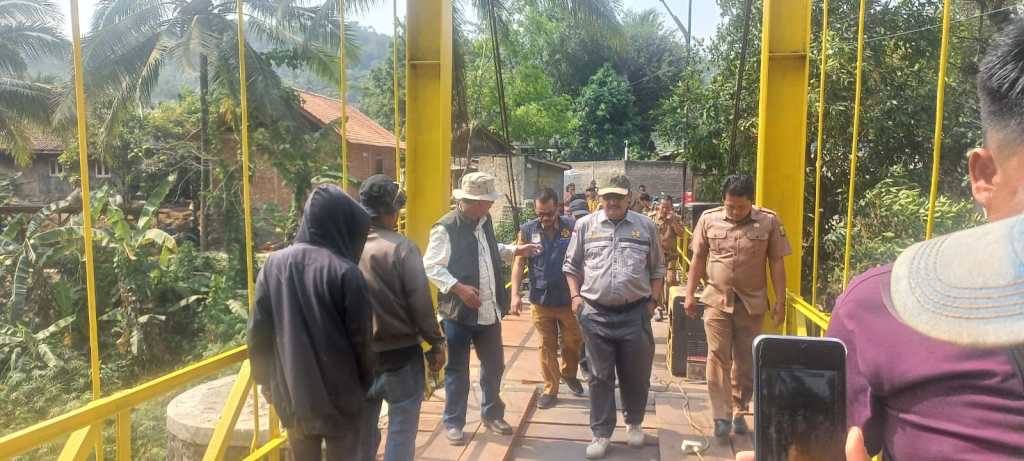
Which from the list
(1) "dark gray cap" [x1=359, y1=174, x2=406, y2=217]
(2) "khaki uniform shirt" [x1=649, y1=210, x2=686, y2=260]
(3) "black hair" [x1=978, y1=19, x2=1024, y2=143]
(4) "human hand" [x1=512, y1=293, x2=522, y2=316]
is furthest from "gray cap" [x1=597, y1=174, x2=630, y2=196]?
(2) "khaki uniform shirt" [x1=649, y1=210, x2=686, y2=260]

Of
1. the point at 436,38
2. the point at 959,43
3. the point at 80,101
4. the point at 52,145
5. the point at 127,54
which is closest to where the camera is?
the point at 80,101

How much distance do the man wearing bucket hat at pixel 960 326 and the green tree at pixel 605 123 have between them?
126 ft

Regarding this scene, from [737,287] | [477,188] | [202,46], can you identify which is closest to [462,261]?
[477,188]

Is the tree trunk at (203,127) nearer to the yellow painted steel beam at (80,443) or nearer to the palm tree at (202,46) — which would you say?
the palm tree at (202,46)

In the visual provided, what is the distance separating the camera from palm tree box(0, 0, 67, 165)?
17.6m

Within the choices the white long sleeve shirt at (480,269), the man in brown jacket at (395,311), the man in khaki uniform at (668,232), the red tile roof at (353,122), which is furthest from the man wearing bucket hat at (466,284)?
the red tile roof at (353,122)

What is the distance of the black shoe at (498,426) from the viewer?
4.29 metres

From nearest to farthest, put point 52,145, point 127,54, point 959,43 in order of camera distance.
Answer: point 959,43 < point 127,54 < point 52,145

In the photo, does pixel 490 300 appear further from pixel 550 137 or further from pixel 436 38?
pixel 550 137

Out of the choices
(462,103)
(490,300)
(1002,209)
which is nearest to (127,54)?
(462,103)

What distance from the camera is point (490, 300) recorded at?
4137mm

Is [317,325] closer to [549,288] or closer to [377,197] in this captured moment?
[377,197]

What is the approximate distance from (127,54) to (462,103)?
9573 millimetres

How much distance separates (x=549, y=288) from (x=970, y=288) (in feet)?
14.4
